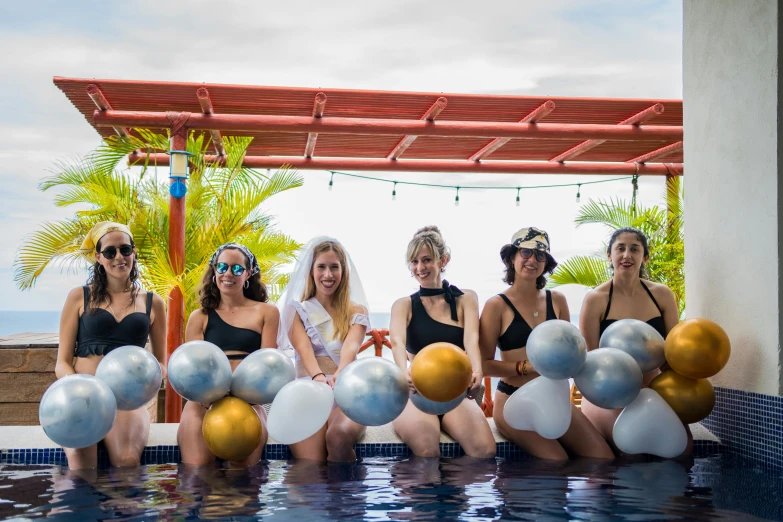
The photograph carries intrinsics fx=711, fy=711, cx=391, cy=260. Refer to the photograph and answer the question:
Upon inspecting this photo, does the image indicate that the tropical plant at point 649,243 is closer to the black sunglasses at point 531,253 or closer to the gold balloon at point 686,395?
the black sunglasses at point 531,253

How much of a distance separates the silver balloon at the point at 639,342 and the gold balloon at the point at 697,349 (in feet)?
0.34

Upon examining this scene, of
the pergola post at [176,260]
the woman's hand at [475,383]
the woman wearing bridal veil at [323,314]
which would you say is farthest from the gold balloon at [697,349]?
the pergola post at [176,260]

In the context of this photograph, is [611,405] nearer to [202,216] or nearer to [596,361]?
[596,361]

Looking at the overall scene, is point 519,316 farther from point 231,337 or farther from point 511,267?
point 231,337

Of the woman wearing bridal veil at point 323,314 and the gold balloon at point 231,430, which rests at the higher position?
the woman wearing bridal veil at point 323,314

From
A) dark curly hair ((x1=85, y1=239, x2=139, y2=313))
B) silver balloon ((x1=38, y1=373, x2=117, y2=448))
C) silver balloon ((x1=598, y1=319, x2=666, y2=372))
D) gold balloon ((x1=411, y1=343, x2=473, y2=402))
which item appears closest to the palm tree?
dark curly hair ((x1=85, y1=239, x2=139, y2=313))

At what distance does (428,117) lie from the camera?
26.2ft

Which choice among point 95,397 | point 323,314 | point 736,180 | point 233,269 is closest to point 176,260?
point 233,269

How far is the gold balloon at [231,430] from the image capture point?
158 inches

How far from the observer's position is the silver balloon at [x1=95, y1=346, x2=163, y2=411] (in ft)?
13.2

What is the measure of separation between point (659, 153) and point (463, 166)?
105 inches

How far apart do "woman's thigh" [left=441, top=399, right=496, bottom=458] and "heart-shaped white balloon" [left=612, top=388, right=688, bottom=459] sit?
2.69 ft

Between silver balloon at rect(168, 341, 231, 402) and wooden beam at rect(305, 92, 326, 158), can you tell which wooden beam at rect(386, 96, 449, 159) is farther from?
silver balloon at rect(168, 341, 231, 402)

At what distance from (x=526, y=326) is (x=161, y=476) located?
2.58m
